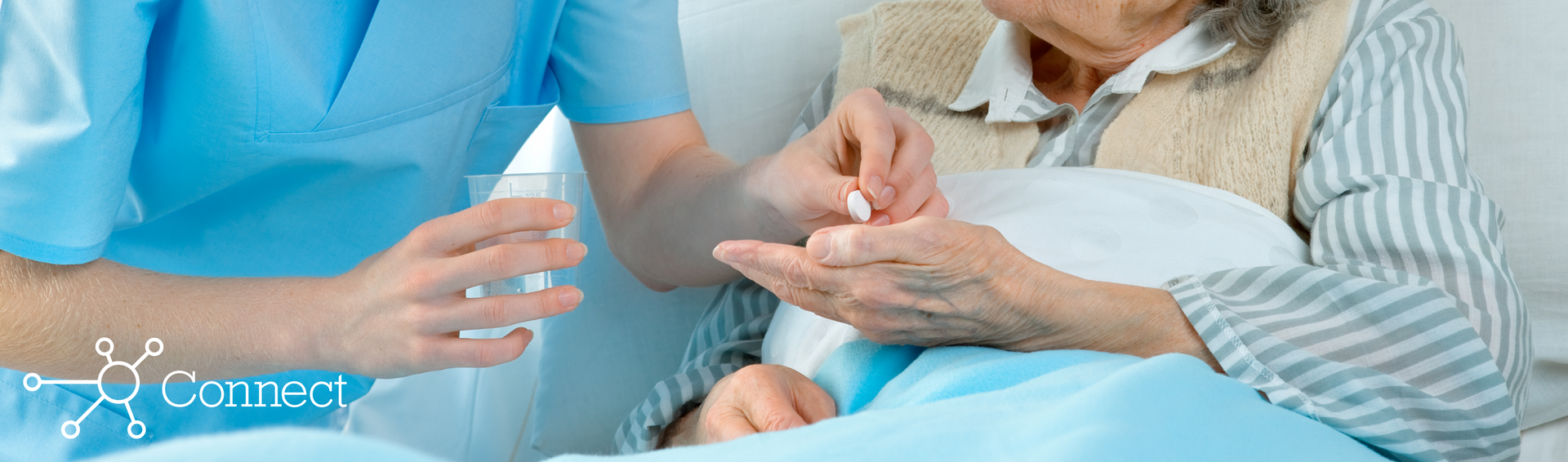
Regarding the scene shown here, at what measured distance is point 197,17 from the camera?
93 centimetres

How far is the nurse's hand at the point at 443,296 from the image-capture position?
2.80 ft

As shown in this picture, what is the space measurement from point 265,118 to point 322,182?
0.14m

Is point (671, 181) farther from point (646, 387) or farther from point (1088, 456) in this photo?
point (1088, 456)

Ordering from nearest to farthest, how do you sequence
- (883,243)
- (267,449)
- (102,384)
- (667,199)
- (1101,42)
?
(267,449), (883,243), (102,384), (1101,42), (667,199)

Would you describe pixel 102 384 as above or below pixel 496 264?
below

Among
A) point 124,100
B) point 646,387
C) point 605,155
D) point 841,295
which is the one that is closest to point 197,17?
point 124,100

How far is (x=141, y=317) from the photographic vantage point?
35.5 inches

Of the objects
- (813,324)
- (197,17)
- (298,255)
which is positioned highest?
(197,17)

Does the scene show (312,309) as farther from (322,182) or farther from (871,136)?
(871,136)

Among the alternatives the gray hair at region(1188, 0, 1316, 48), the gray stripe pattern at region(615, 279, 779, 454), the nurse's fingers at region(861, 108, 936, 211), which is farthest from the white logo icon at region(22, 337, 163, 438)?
the gray hair at region(1188, 0, 1316, 48)

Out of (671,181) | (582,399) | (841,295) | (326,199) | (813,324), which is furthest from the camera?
→ (582,399)

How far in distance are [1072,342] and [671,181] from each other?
606 millimetres

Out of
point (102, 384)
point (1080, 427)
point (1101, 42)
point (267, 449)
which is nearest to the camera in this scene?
point (267, 449)

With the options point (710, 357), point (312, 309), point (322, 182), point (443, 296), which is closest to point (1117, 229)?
point (710, 357)
